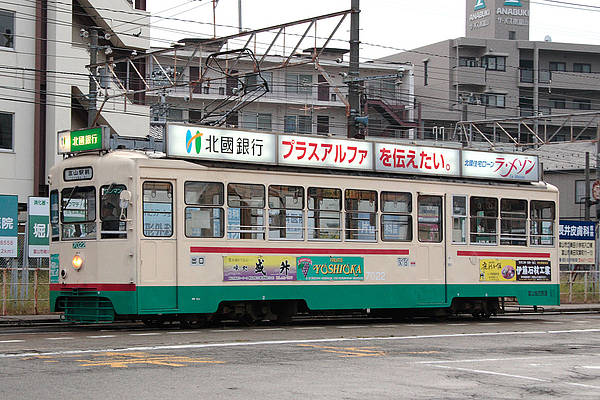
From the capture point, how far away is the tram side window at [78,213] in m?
17.8

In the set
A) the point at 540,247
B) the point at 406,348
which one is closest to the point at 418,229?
the point at 540,247

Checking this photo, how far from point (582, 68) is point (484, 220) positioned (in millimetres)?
60568

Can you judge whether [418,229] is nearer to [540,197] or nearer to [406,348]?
[540,197]

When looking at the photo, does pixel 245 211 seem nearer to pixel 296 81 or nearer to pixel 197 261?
pixel 197 261

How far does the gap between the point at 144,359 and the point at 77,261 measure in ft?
18.1

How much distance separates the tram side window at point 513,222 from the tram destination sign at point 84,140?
30.0 ft

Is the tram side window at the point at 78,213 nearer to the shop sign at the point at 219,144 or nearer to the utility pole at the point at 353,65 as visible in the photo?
the shop sign at the point at 219,144

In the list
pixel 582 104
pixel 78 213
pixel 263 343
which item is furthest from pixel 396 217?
pixel 582 104

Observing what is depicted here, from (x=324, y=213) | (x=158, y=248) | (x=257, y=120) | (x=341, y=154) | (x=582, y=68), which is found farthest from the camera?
(x=582, y=68)

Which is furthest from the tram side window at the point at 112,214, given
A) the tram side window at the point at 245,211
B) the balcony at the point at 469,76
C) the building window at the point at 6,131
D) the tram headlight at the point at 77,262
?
the balcony at the point at 469,76

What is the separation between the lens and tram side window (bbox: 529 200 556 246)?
22781 mm

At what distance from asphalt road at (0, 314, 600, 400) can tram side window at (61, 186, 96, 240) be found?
5.74 feet

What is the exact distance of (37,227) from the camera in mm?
22328

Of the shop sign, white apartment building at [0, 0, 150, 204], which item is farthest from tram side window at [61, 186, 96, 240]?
white apartment building at [0, 0, 150, 204]
